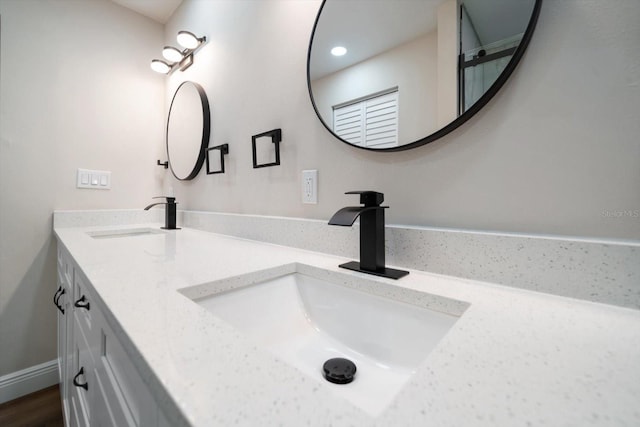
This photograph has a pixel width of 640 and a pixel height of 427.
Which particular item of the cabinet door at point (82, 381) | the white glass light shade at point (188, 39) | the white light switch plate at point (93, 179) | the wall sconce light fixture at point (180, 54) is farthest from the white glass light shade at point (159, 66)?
the cabinet door at point (82, 381)

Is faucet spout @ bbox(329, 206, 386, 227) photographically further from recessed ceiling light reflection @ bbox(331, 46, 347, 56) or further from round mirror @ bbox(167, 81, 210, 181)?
round mirror @ bbox(167, 81, 210, 181)

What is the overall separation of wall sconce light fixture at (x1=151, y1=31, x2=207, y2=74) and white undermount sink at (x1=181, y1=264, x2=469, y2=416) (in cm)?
157

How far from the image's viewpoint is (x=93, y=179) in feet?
5.55

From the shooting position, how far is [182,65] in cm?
181

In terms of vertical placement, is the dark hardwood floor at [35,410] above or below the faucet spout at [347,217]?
below

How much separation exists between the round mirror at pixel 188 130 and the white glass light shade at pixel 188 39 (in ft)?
0.68

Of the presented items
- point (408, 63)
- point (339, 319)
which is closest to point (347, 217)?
A: point (339, 319)

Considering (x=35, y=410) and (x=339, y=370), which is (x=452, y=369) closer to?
(x=339, y=370)

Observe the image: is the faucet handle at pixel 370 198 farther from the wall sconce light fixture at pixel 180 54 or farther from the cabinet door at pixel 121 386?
the wall sconce light fixture at pixel 180 54

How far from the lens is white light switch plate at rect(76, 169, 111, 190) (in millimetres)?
1645

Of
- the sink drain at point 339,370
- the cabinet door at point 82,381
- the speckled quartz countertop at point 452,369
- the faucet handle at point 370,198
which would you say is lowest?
the cabinet door at point 82,381

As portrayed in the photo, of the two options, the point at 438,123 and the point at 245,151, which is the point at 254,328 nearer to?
the point at 438,123

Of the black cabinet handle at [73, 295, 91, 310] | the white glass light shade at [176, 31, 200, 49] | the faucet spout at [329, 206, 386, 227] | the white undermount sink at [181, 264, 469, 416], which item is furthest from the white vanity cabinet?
the white glass light shade at [176, 31, 200, 49]

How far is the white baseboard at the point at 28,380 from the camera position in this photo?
1.40 metres
